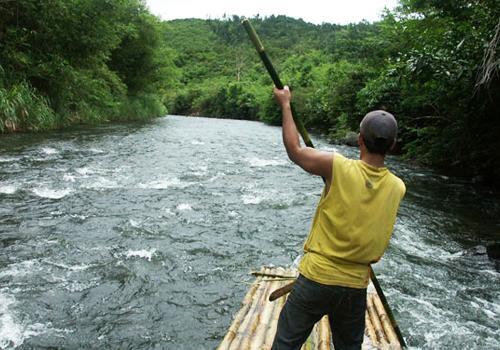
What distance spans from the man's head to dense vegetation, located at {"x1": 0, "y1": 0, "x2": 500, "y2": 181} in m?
2.18

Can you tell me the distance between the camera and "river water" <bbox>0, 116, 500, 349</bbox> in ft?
15.4

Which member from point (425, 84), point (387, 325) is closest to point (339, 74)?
point (425, 84)

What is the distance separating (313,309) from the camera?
8.66 feet

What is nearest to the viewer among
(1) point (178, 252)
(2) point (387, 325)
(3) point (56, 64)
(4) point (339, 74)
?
(2) point (387, 325)

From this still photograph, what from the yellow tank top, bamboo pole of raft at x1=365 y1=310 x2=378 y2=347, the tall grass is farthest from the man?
the tall grass

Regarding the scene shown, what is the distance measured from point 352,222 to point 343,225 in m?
0.05

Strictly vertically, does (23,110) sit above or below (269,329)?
above

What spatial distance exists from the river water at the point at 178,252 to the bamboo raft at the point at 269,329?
0.45 meters

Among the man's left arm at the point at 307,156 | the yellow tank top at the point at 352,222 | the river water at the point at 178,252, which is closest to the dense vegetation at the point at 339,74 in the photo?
the man's left arm at the point at 307,156

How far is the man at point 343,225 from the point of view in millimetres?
2488

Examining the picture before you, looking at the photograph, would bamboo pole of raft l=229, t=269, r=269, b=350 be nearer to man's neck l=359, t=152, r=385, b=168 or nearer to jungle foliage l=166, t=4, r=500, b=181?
man's neck l=359, t=152, r=385, b=168

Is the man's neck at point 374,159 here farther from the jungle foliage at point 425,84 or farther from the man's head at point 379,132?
the jungle foliage at point 425,84

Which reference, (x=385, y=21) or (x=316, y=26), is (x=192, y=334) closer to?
(x=385, y=21)

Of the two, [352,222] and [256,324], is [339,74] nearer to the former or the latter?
[256,324]
